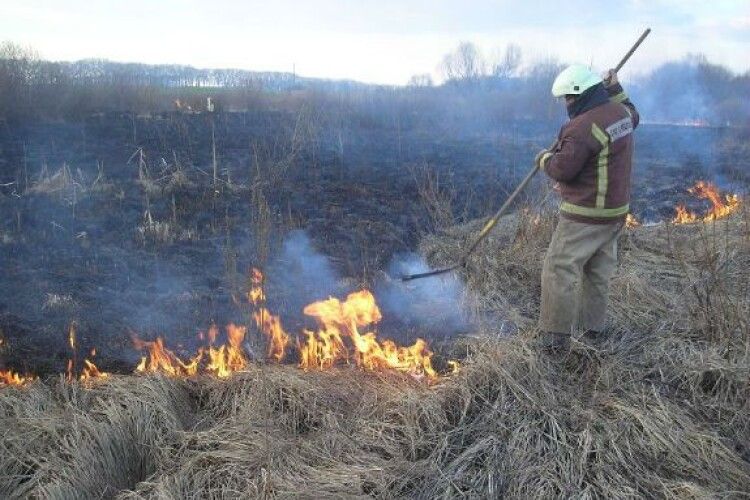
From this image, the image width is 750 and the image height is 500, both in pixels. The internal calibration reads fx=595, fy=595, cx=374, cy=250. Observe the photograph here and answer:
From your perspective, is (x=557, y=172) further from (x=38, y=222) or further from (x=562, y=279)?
(x=38, y=222)

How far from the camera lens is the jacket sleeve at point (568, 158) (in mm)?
4176

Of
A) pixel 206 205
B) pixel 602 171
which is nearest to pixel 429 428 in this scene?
pixel 602 171

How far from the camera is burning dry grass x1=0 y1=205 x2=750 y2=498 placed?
11.0 ft

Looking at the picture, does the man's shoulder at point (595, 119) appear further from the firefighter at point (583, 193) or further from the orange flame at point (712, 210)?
the orange flame at point (712, 210)

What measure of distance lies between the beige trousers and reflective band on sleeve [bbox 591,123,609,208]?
0.69 feet

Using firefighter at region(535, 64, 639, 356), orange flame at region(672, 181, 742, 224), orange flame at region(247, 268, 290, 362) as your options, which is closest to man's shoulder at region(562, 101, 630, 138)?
firefighter at region(535, 64, 639, 356)

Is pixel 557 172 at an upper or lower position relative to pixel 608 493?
upper

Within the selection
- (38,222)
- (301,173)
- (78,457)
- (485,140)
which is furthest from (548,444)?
(485,140)

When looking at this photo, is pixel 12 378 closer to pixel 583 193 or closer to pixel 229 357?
pixel 229 357

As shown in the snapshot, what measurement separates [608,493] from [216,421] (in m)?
2.50

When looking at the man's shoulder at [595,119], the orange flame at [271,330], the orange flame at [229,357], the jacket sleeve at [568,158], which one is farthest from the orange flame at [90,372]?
the man's shoulder at [595,119]

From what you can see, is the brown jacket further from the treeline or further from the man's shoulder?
the treeline

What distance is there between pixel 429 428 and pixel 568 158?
2.10m

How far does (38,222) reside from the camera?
29.8 feet
